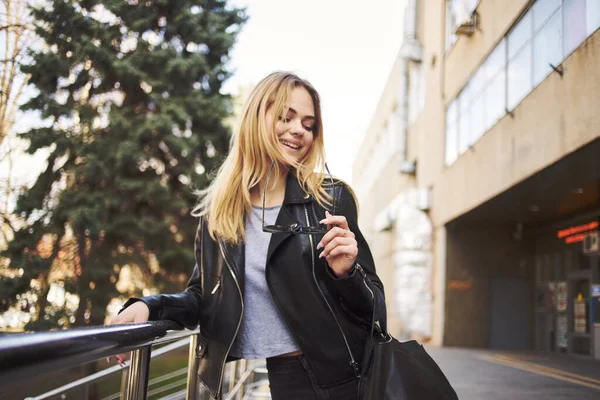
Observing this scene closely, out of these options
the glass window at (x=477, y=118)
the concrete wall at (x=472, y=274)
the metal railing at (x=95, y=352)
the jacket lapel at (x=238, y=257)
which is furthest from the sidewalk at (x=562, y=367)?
the jacket lapel at (x=238, y=257)

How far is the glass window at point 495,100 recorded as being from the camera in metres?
13.0

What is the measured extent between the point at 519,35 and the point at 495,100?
163cm

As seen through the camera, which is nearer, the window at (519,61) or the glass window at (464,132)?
the window at (519,61)

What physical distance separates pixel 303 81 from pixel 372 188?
33.2 metres

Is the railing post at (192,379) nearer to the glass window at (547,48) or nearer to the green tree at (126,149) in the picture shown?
the green tree at (126,149)

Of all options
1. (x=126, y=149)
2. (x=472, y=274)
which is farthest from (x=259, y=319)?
(x=472, y=274)

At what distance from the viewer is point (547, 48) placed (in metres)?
10.6

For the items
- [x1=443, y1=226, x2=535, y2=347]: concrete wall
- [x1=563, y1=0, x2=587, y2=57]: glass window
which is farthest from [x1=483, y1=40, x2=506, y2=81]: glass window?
[x1=443, y1=226, x2=535, y2=347]: concrete wall

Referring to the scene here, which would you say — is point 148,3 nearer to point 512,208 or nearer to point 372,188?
point 512,208

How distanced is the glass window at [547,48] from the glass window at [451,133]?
19.3 ft

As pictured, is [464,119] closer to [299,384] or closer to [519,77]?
[519,77]

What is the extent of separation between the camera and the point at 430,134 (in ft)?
66.0

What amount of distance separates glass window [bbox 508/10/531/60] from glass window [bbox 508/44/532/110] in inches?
6.0

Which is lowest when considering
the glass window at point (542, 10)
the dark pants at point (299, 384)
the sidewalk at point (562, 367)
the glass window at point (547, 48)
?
the sidewalk at point (562, 367)
